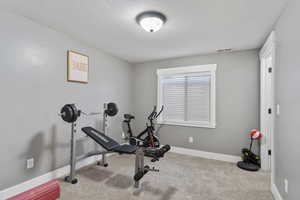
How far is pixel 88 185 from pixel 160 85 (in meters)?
2.77

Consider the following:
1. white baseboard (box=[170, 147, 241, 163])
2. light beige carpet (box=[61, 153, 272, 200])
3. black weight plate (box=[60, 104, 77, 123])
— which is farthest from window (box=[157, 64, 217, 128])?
black weight plate (box=[60, 104, 77, 123])

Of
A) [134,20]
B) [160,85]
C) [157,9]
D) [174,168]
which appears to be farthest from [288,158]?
[160,85]

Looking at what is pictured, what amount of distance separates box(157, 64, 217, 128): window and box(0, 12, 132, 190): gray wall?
198 centimetres

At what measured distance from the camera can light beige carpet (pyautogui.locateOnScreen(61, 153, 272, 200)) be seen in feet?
6.76

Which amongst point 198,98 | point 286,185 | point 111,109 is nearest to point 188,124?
point 198,98

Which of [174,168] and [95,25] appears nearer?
[95,25]

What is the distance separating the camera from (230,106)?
3348mm

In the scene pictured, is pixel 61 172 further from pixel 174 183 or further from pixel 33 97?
pixel 174 183

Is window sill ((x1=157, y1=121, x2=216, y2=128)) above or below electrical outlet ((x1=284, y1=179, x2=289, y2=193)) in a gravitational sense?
above

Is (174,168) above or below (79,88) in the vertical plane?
below

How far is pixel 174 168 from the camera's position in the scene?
2.93 meters

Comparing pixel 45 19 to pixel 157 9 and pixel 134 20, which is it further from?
pixel 157 9

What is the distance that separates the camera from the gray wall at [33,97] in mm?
1949

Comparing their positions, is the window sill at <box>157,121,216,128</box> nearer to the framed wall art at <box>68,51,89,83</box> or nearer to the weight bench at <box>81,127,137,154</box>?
the weight bench at <box>81,127,137,154</box>
